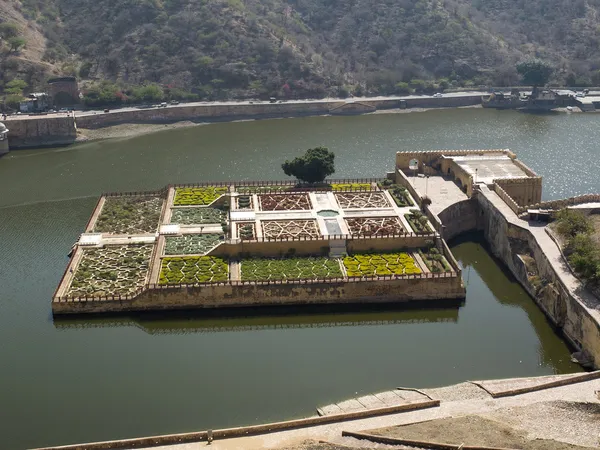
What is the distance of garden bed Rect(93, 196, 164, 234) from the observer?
2285 inches

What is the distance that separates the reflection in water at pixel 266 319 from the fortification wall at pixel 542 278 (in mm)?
5830

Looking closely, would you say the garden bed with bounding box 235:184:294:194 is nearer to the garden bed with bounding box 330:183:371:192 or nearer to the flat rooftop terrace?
the garden bed with bounding box 330:183:371:192

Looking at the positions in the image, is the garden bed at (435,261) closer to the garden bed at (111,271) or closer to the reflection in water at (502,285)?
the reflection in water at (502,285)

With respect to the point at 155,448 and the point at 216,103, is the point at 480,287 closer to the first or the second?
the point at 155,448

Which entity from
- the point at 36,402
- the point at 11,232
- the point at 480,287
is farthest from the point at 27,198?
the point at 480,287

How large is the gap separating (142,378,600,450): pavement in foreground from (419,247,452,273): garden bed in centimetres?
1444

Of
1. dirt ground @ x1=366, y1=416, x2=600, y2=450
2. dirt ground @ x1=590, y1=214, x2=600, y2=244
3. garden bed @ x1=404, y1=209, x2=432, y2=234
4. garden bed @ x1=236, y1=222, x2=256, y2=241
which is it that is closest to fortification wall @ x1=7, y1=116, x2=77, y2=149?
garden bed @ x1=236, y1=222, x2=256, y2=241

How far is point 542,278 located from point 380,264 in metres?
10.5

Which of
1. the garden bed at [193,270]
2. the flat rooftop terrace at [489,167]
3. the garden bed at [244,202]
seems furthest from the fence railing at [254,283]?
the flat rooftop terrace at [489,167]

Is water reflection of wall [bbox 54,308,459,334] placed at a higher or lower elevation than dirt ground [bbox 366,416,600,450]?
lower

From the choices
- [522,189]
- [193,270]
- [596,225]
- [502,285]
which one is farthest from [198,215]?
[596,225]

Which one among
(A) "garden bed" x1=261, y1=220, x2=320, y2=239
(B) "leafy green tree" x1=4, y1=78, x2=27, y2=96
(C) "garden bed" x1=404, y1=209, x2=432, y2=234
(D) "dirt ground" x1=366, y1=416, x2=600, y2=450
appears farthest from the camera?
(B) "leafy green tree" x1=4, y1=78, x2=27, y2=96

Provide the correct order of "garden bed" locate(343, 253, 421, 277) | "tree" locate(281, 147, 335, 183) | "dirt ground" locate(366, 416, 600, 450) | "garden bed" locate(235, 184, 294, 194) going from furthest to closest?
1. "tree" locate(281, 147, 335, 183)
2. "garden bed" locate(235, 184, 294, 194)
3. "garden bed" locate(343, 253, 421, 277)
4. "dirt ground" locate(366, 416, 600, 450)

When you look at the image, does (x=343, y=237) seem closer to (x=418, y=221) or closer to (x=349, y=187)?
(x=418, y=221)
